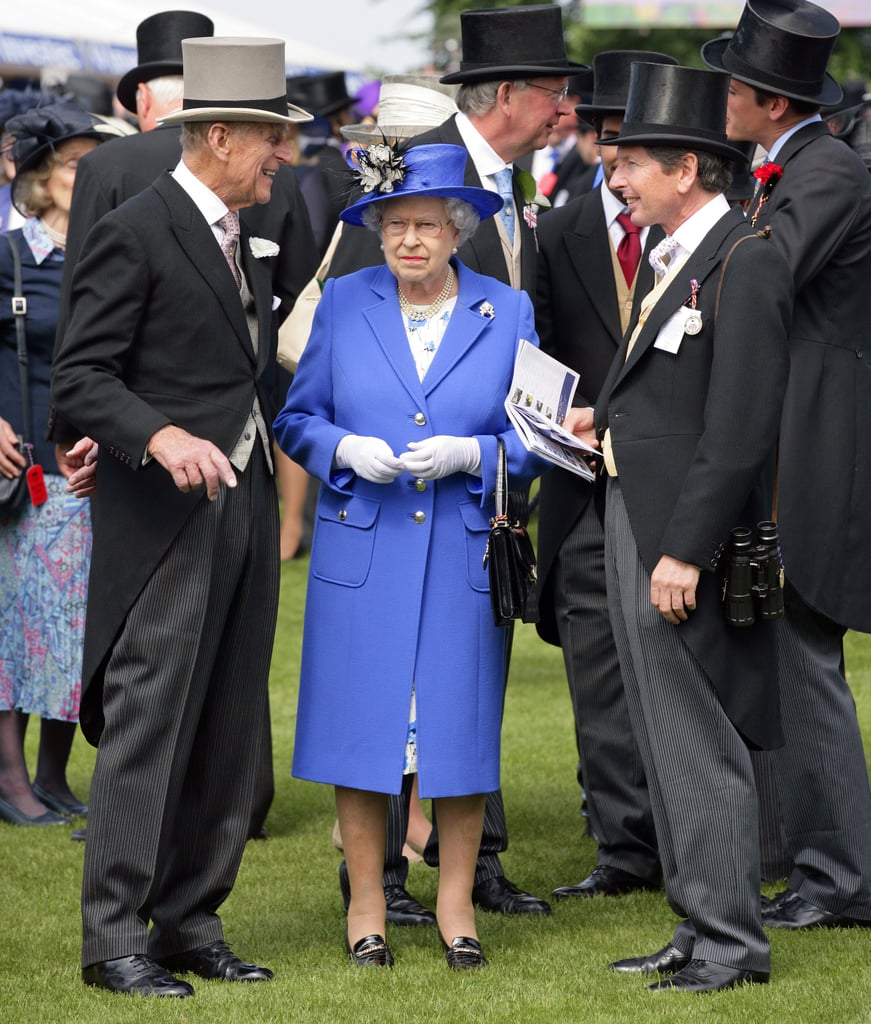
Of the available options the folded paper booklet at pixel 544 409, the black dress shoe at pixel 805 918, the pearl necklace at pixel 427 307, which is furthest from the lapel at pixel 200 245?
the black dress shoe at pixel 805 918

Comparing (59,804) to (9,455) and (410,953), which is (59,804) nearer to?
(9,455)

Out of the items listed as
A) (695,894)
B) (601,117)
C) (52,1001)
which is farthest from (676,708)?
(601,117)

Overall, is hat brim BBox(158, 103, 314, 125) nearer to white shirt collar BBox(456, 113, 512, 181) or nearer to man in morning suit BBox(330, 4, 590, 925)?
man in morning suit BBox(330, 4, 590, 925)

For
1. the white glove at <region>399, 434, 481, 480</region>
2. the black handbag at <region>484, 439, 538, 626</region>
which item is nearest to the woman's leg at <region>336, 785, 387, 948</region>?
the black handbag at <region>484, 439, 538, 626</region>

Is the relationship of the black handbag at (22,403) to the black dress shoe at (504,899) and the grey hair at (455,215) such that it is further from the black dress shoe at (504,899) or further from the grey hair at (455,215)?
the black dress shoe at (504,899)

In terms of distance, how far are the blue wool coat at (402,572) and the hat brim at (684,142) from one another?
68 centimetres

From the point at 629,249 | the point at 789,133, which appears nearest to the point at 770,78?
the point at 789,133

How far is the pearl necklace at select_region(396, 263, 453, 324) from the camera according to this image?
477 centimetres

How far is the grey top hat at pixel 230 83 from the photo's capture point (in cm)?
443

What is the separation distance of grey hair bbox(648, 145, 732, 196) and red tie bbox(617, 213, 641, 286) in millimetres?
1324

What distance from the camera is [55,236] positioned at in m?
6.57

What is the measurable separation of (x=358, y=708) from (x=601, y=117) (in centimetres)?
239

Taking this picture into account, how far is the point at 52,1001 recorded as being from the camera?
439 cm

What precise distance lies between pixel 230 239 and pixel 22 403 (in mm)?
2184
